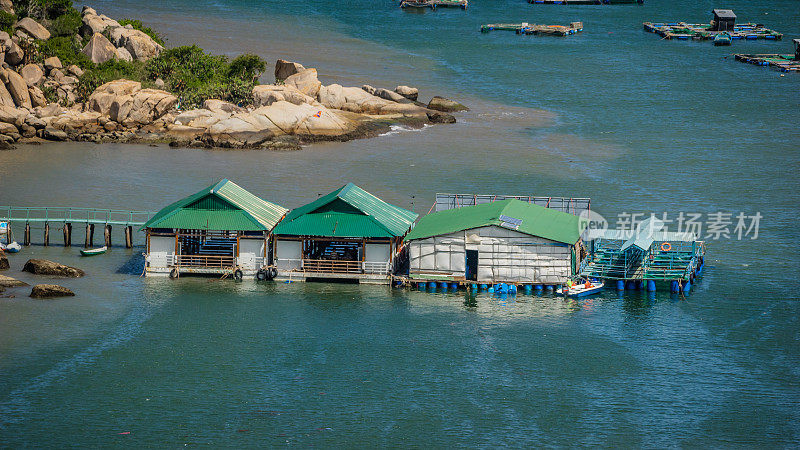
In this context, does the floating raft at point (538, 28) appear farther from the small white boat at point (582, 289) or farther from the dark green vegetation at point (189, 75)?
the small white boat at point (582, 289)

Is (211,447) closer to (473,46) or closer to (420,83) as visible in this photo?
(420,83)

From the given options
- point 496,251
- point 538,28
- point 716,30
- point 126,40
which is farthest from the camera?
point 716,30

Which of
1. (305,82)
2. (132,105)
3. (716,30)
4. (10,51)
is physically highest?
Result: (716,30)

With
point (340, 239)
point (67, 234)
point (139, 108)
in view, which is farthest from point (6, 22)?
point (340, 239)

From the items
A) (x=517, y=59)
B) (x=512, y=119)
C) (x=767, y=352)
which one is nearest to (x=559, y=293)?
(x=767, y=352)

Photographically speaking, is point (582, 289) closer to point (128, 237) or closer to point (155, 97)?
point (128, 237)

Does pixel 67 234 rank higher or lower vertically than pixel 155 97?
lower
